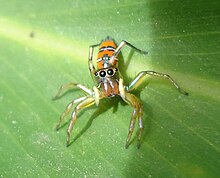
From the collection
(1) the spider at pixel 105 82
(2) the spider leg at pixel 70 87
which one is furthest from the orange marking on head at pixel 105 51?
(2) the spider leg at pixel 70 87

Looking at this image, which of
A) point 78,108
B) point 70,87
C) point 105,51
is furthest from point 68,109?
point 105,51

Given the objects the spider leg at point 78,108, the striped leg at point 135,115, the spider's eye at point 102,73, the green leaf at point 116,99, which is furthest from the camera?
the spider's eye at point 102,73

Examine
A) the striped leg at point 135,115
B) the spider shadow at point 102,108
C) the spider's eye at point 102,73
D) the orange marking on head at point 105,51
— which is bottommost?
the spider shadow at point 102,108

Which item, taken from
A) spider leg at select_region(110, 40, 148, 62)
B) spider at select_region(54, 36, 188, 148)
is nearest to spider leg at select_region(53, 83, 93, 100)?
spider at select_region(54, 36, 188, 148)

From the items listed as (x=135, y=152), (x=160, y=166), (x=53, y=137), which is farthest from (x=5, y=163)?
(x=160, y=166)

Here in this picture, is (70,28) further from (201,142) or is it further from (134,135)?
(201,142)

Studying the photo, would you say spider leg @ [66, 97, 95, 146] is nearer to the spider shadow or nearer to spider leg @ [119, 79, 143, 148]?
the spider shadow

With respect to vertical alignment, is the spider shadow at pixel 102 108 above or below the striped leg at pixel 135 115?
below

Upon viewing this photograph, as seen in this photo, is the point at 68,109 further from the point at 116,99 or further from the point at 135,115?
the point at 135,115

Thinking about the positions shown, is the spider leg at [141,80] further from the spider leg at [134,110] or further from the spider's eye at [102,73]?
the spider's eye at [102,73]
